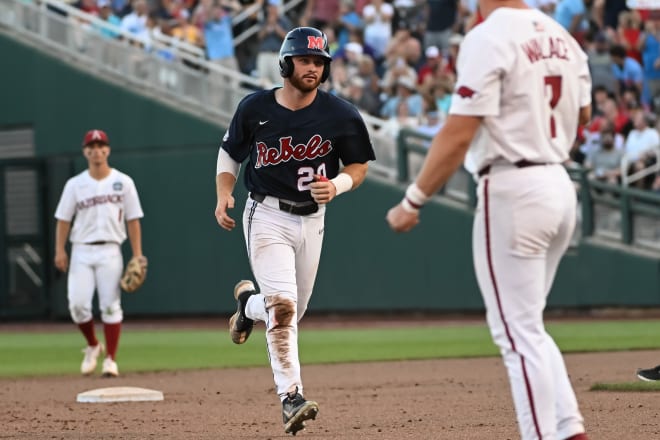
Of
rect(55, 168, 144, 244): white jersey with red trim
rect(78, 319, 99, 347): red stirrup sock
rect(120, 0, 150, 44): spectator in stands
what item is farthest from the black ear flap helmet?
rect(120, 0, 150, 44): spectator in stands

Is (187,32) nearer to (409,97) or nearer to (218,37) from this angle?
(218,37)

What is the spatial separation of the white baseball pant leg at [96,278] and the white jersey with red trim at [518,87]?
→ 7.67 metres

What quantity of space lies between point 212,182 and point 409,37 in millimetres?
4123

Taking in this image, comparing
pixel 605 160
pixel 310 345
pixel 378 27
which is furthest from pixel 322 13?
pixel 310 345

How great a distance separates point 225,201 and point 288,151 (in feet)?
1.57

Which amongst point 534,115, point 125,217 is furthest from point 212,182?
point 534,115

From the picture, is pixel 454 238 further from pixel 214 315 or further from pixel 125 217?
pixel 125 217

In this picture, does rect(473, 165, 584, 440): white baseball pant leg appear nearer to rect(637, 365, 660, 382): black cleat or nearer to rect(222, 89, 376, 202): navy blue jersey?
rect(222, 89, 376, 202): navy blue jersey

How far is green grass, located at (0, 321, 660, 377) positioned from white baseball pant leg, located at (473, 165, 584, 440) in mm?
8387

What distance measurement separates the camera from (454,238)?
19.9 metres

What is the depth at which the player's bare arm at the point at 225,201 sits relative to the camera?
7305 millimetres

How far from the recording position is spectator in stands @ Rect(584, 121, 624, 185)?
18594 mm

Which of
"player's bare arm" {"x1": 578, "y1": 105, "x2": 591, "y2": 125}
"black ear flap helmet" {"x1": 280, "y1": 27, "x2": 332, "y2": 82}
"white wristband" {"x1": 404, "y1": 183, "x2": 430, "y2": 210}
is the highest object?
"black ear flap helmet" {"x1": 280, "y1": 27, "x2": 332, "y2": 82}

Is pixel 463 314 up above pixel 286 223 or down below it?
below
